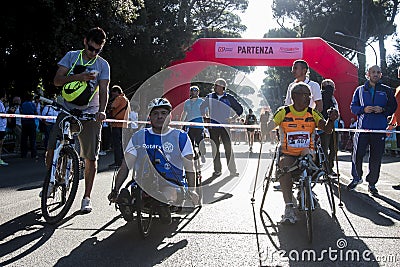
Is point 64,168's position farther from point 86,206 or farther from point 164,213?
point 164,213

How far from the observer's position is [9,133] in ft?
58.6

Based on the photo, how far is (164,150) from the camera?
5949 mm

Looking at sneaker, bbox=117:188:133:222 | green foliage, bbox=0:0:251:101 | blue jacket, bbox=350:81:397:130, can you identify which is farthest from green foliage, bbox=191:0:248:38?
sneaker, bbox=117:188:133:222

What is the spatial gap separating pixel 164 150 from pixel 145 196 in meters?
0.71

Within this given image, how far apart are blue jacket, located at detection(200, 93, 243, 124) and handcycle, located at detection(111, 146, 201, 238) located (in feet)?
16.8

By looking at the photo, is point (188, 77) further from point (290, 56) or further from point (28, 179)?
point (28, 179)

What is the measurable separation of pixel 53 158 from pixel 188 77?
17972 mm

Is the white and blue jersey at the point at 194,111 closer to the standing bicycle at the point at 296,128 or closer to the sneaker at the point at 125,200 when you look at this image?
the standing bicycle at the point at 296,128

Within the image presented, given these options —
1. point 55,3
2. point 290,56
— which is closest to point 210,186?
point 55,3

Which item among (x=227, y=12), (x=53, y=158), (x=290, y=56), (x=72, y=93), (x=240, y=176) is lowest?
(x=240, y=176)

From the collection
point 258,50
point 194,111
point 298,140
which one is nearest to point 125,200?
point 298,140

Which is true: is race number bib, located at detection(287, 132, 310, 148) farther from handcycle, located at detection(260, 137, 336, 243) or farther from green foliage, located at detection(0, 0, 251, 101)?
green foliage, located at detection(0, 0, 251, 101)

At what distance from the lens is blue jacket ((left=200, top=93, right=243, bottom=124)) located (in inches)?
A: 427

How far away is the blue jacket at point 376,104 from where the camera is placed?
8.71 m
